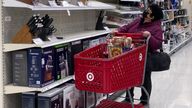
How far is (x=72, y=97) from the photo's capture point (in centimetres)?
352

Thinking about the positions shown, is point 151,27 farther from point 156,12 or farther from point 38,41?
point 38,41

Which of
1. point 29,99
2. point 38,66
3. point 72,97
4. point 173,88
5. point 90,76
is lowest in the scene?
point 173,88

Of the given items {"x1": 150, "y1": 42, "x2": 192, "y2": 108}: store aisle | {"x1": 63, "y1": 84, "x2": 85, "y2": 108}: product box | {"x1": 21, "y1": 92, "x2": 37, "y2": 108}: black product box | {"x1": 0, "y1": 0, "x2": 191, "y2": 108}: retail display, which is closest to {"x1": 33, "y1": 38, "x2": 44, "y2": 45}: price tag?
{"x1": 0, "y1": 0, "x2": 191, "y2": 108}: retail display

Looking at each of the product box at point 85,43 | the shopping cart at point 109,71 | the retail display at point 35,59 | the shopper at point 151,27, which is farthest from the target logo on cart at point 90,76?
the shopper at point 151,27

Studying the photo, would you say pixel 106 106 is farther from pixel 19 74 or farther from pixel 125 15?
pixel 125 15

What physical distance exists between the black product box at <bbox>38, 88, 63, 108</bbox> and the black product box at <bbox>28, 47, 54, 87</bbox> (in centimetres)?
12

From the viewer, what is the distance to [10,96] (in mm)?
3100

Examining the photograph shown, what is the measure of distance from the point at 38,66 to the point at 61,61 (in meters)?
0.46

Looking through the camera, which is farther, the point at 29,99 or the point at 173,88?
the point at 173,88

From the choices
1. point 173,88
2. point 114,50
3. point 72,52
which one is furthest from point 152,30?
point 173,88

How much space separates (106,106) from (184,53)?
268 inches

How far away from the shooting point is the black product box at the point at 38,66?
2.88m

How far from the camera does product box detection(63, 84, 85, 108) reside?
335 cm

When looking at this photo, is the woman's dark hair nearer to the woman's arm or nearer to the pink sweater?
the pink sweater
